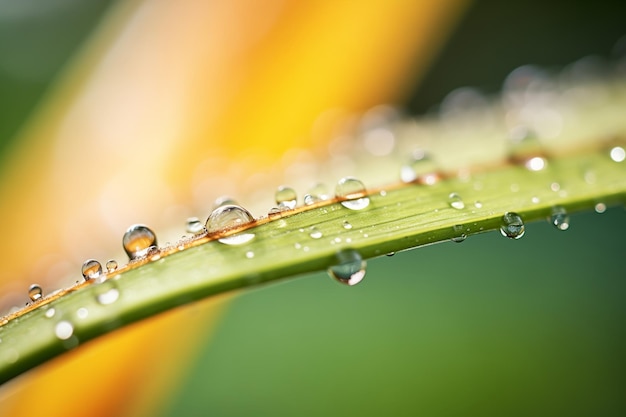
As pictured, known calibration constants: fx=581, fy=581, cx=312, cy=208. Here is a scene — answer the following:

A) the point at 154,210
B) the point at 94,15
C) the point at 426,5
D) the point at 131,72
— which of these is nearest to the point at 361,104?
the point at 426,5

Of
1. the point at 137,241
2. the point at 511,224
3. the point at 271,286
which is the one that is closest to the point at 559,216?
the point at 511,224

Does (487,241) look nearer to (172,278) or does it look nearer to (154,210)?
(154,210)

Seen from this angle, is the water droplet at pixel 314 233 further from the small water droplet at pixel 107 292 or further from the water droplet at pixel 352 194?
the small water droplet at pixel 107 292

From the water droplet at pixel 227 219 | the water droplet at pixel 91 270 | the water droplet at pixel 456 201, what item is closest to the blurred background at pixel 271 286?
the water droplet at pixel 91 270

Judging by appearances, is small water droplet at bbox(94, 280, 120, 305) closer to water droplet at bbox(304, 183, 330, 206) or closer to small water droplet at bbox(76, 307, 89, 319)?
small water droplet at bbox(76, 307, 89, 319)

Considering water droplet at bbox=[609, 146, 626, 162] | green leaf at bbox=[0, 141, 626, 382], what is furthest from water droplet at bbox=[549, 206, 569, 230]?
water droplet at bbox=[609, 146, 626, 162]
